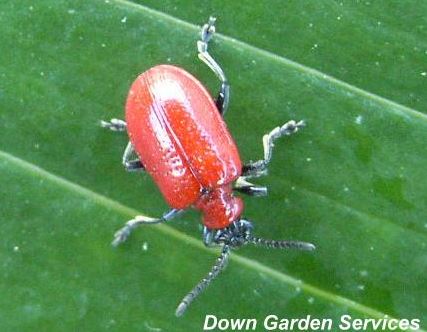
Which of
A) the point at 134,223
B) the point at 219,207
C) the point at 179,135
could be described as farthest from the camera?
the point at 134,223

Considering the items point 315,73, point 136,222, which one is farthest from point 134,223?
point 315,73

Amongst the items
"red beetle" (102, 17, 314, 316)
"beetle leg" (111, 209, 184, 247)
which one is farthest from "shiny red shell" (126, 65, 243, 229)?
"beetle leg" (111, 209, 184, 247)

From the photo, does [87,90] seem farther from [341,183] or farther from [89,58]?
[341,183]

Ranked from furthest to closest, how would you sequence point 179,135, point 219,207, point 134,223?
1. point 134,223
2. point 219,207
3. point 179,135

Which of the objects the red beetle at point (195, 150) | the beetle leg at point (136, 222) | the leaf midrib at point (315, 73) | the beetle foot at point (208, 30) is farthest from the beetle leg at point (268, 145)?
the beetle foot at point (208, 30)

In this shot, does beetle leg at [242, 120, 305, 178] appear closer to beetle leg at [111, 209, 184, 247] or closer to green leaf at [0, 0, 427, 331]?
green leaf at [0, 0, 427, 331]

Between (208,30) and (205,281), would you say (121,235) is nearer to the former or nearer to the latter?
(205,281)
